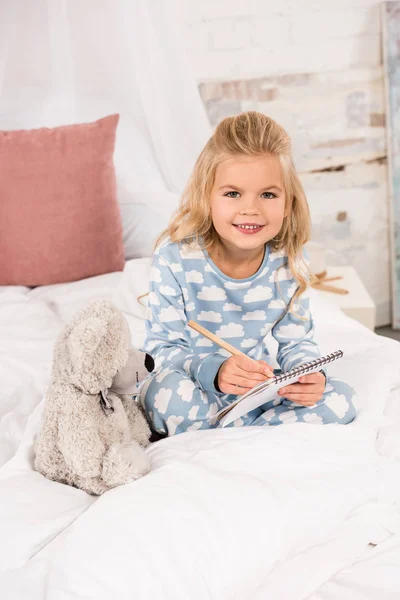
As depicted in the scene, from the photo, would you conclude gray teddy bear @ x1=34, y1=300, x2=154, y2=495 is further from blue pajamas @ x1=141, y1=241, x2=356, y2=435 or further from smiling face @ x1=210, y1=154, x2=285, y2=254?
smiling face @ x1=210, y1=154, x2=285, y2=254

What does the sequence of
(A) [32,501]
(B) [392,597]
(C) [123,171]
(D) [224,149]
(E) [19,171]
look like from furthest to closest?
(C) [123,171], (E) [19,171], (D) [224,149], (A) [32,501], (B) [392,597]

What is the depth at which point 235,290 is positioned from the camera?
4.44 ft

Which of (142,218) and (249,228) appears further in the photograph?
(142,218)

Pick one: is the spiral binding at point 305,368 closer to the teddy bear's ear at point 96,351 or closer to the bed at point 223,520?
the bed at point 223,520

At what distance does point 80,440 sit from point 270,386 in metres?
0.28

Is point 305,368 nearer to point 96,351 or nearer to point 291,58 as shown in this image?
point 96,351

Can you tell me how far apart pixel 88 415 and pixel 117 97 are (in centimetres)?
150

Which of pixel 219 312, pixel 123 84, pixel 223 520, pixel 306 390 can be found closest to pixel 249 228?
pixel 219 312

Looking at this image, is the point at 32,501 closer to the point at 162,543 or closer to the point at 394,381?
the point at 162,543

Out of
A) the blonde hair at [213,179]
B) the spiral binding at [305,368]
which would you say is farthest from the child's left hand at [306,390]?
the blonde hair at [213,179]

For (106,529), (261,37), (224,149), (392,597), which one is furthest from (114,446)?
(261,37)

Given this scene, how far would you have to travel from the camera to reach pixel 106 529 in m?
0.81

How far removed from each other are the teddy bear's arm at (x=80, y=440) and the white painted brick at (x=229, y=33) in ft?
6.21

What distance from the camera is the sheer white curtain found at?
216 centimetres
